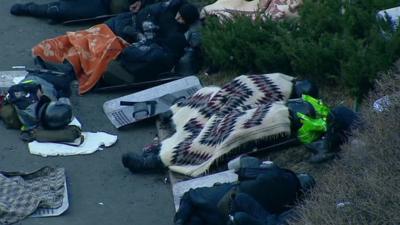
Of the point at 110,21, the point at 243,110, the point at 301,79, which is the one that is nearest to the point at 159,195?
the point at 243,110

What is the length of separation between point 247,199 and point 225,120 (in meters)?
1.45

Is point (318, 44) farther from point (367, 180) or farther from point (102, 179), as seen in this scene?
point (367, 180)

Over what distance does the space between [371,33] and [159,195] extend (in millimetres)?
1976

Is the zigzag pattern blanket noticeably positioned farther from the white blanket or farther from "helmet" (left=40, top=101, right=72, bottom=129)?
"helmet" (left=40, top=101, right=72, bottom=129)

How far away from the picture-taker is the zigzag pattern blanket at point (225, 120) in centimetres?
788

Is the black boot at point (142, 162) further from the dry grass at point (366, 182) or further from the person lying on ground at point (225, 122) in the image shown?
the dry grass at point (366, 182)

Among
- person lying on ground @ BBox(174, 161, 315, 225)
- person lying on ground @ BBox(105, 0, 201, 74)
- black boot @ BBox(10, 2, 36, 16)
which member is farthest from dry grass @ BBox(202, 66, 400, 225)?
black boot @ BBox(10, 2, 36, 16)

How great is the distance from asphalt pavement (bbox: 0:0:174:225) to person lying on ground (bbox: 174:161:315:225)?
0.47 metres

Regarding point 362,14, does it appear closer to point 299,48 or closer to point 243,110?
point 299,48

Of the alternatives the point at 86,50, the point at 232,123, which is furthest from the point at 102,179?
the point at 86,50

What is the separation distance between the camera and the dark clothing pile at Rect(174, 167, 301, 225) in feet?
22.2

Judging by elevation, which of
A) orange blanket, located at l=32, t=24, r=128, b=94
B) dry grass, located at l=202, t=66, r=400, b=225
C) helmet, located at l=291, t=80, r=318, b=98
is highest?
dry grass, located at l=202, t=66, r=400, b=225

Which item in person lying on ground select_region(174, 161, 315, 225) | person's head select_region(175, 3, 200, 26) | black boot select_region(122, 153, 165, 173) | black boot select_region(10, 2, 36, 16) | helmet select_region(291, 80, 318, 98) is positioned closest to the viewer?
person lying on ground select_region(174, 161, 315, 225)

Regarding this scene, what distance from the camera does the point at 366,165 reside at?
6012mm
